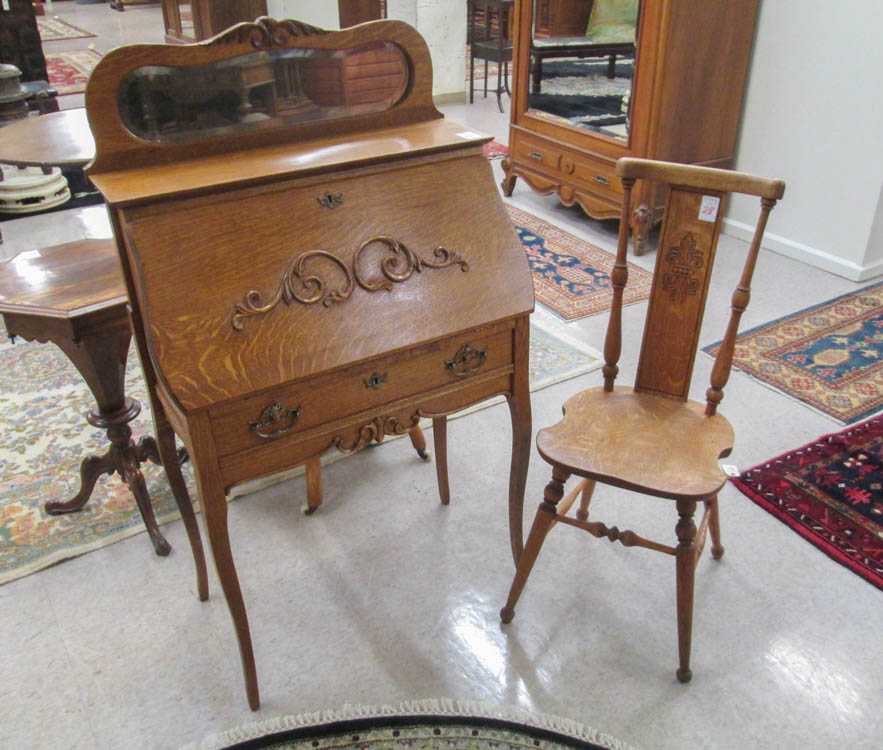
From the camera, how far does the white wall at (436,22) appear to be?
20.1 ft

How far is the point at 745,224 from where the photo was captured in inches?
157

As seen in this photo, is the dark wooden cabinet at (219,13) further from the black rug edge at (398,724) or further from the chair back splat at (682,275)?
the black rug edge at (398,724)

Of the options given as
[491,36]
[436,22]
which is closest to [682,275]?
[436,22]

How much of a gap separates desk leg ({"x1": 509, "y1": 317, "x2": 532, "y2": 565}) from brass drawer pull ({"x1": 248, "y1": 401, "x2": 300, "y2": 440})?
494mm

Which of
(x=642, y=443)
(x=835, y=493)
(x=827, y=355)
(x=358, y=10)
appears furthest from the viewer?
(x=358, y=10)

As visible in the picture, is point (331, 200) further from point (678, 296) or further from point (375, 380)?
point (678, 296)

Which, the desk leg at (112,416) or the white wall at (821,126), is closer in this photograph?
the desk leg at (112,416)

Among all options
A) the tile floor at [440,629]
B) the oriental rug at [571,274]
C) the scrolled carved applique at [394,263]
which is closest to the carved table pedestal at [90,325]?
the tile floor at [440,629]

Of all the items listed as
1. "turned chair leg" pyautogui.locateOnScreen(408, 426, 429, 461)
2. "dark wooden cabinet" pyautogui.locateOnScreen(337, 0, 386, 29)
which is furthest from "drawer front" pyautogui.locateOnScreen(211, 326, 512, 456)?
"dark wooden cabinet" pyautogui.locateOnScreen(337, 0, 386, 29)

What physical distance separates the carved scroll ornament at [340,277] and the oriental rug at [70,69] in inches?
260

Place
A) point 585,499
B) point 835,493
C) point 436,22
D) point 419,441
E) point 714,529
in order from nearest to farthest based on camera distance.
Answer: point 714,529
point 585,499
point 835,493
point 419,441
point 436,22

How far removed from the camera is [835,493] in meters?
2.23

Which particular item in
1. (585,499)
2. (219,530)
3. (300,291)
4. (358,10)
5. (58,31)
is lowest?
(585,499)

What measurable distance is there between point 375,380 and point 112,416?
926 mm
